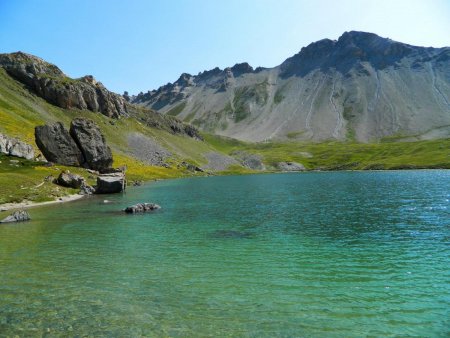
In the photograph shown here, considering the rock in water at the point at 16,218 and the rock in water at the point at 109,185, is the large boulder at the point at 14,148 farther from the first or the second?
the rock in water at the point at 16,218

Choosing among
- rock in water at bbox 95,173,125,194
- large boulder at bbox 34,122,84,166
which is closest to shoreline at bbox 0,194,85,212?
rock in water at bbox 95,173,125,194

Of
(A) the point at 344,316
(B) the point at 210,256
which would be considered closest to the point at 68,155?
(B) the point at 210,256

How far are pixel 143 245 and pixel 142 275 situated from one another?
10.5 metres

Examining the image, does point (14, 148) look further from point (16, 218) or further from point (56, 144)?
point (16, 218)

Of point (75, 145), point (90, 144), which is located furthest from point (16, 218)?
point (90, 144)

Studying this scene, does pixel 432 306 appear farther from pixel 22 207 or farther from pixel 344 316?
pixel 22 207

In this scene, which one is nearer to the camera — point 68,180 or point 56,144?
point 68,180

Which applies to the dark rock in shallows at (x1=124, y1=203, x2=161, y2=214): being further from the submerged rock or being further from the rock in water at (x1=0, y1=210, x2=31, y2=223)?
the submerged rock

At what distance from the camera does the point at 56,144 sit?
117m

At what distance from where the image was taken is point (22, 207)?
223ft

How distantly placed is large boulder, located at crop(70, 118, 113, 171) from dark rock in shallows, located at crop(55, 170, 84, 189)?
2685 centimetres

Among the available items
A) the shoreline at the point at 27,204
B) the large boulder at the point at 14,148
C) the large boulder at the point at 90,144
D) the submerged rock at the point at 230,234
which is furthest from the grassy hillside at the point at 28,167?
the submerged rock at the point at 230,234

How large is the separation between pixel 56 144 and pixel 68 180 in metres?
28.4

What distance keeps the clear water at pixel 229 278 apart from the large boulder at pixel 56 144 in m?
73.8
